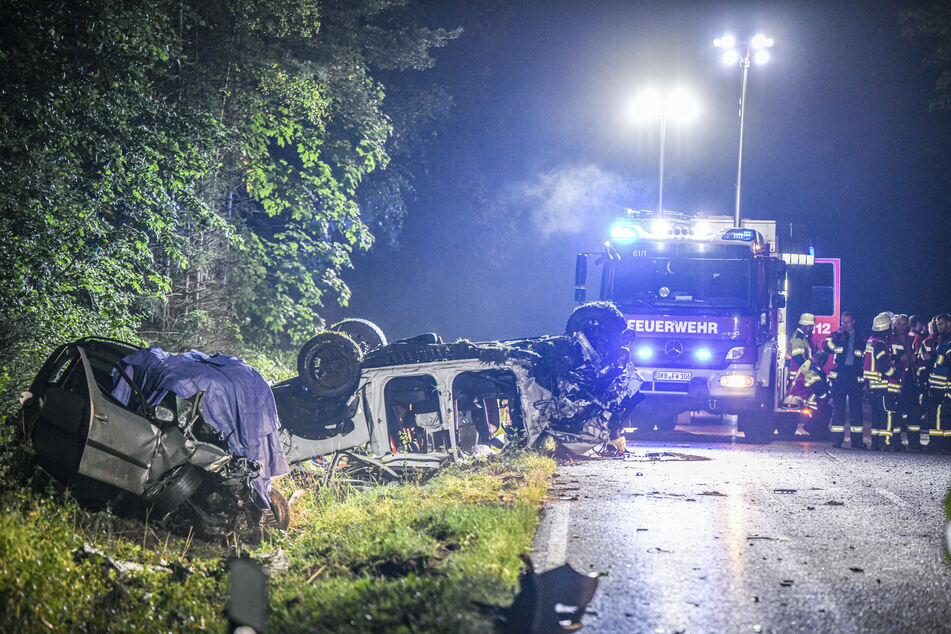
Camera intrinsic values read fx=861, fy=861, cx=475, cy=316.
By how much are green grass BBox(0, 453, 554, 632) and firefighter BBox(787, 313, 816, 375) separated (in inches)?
338

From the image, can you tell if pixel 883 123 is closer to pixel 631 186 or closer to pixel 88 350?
pixel 631 186

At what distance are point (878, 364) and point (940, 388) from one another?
3.20ft

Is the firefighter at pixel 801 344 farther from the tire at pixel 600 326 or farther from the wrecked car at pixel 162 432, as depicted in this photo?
the wrecked car at pixel 162 432

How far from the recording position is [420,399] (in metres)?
9.09

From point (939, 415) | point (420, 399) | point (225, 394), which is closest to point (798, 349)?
point (939, 415)

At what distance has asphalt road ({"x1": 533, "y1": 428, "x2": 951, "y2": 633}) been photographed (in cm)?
453

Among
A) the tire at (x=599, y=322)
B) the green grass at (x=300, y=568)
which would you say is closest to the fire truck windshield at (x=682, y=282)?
the tire at (x=599, y=322)

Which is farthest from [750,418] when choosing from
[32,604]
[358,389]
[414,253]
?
[414,253]

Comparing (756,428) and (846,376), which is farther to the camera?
(846,376)

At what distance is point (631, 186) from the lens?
113ft

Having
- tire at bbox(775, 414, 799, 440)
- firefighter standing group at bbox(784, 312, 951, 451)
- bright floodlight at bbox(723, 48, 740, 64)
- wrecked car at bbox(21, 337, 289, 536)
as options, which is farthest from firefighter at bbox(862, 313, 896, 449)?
wrecked car at bbox(21, 337, 289, 536)

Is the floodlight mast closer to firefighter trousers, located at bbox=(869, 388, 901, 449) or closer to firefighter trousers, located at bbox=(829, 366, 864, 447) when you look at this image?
firefighter trousers, located at bbox=(829, 366, 864, 447)

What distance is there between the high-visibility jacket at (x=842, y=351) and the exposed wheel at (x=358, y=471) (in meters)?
8.76

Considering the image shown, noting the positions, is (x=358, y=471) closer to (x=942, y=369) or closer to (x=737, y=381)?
(x=737, y=381)
